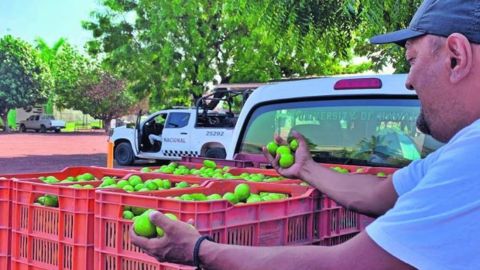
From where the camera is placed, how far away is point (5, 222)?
3070 mm

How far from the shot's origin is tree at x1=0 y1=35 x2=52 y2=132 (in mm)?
49125

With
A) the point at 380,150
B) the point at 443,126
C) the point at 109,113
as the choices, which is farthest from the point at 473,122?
the point at 109,113

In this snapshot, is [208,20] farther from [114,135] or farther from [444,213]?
[444,213]

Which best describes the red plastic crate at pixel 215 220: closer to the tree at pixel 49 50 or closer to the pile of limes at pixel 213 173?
the pile of limes at pixel 213 173

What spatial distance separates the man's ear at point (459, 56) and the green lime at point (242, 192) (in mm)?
1675

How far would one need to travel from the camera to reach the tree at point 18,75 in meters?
49.1

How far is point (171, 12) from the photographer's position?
2233 cm

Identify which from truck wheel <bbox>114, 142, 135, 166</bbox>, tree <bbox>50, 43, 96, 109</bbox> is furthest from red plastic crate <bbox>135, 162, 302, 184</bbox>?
tree <bbox>50, 43, 96, 109</bbox>

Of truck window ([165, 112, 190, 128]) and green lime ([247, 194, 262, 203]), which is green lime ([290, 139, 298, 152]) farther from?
truck window ([165, 112, 190, 128])

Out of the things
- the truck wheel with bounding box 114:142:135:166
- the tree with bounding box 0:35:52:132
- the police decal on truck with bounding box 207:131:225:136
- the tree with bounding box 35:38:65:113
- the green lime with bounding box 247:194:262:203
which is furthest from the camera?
the tree with bounding box 35:38:65:113

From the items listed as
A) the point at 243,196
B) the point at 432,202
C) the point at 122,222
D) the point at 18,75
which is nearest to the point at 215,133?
the point at 243,196

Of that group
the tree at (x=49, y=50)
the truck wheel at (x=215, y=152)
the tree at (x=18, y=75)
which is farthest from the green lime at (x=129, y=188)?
the tree at (x=49, y=50)

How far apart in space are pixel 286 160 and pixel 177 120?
48.2ft

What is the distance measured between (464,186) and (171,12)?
862 inches
